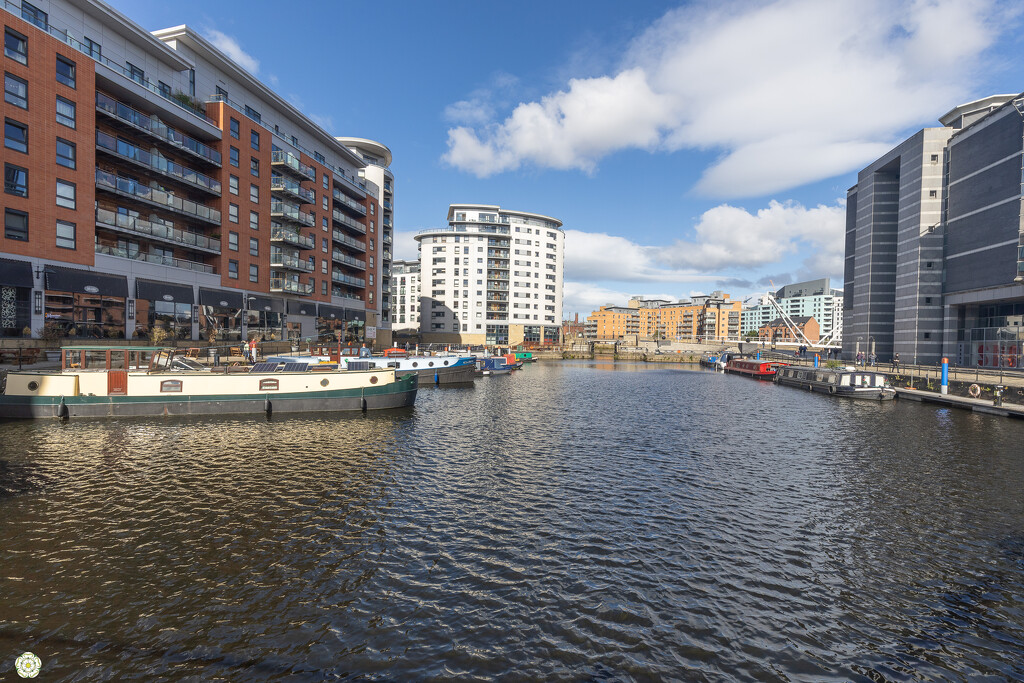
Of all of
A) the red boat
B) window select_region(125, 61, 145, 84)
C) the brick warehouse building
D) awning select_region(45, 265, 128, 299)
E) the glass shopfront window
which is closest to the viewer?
the brick warehouse building

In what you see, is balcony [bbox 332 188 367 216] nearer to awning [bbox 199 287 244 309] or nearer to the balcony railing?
the balcony railing

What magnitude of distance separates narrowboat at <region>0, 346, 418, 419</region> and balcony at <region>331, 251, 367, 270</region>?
4613cm

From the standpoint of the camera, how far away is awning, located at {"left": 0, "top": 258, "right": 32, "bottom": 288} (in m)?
34.1

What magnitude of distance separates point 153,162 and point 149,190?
3127 mm

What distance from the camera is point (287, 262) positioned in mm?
61781

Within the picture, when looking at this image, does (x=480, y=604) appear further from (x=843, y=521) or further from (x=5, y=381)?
(x=5, y=381)

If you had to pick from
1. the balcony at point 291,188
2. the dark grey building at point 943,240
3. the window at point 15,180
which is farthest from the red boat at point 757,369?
the window at point 15,180

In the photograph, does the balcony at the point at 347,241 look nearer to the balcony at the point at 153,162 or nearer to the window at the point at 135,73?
the balcony at the point at 153,162

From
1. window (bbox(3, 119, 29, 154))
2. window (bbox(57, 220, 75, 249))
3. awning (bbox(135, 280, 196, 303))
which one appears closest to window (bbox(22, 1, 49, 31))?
window (bbox(3, 119, 29, 154))

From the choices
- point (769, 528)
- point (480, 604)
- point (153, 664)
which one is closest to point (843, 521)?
point (769, 528)

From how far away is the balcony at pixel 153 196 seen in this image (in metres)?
41.4

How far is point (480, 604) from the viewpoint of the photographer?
9773 millimetres

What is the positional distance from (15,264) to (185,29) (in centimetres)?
3139

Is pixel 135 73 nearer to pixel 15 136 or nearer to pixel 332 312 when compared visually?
pixel 15 136
